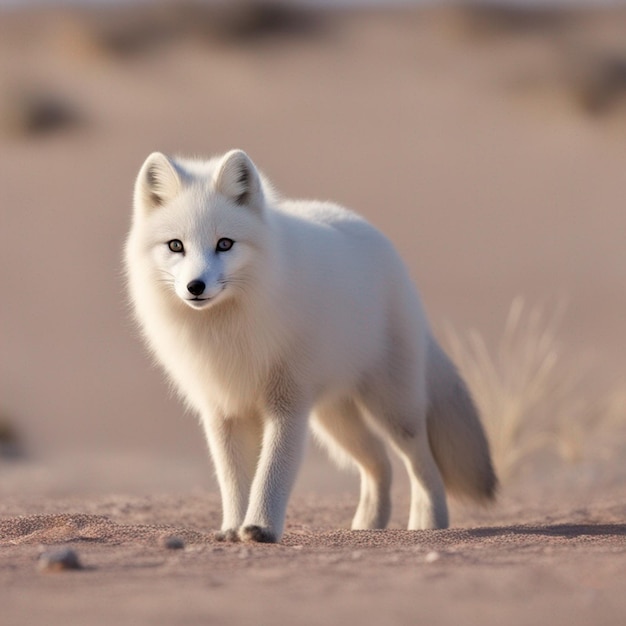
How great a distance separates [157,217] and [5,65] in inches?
1111

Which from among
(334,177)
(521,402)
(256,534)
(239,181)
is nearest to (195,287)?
(239,181)

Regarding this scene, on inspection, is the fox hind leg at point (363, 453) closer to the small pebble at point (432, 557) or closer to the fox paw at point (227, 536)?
the fox paw at point (227, 536)

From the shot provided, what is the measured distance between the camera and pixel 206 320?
500 centimetres

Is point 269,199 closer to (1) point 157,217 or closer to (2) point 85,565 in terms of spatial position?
(1) point 157,217

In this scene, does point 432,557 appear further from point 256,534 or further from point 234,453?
point 234,453

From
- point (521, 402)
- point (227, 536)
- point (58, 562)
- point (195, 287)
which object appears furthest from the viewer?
point (521, 402)

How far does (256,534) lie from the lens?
15.5 feet

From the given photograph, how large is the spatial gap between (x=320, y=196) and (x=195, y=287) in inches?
631

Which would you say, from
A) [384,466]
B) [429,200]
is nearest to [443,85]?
[429,200]

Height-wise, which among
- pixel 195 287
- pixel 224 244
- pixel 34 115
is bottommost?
pixel 195 287

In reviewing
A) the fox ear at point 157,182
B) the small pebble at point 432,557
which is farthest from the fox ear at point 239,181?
the small pebble at point 432,557

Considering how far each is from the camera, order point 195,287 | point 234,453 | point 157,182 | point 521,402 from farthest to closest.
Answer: point 521,402 → point 234,453 → point 157,182 → point 195,287

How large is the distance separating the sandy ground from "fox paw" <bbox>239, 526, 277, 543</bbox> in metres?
0.16

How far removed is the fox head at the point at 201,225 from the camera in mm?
4656
